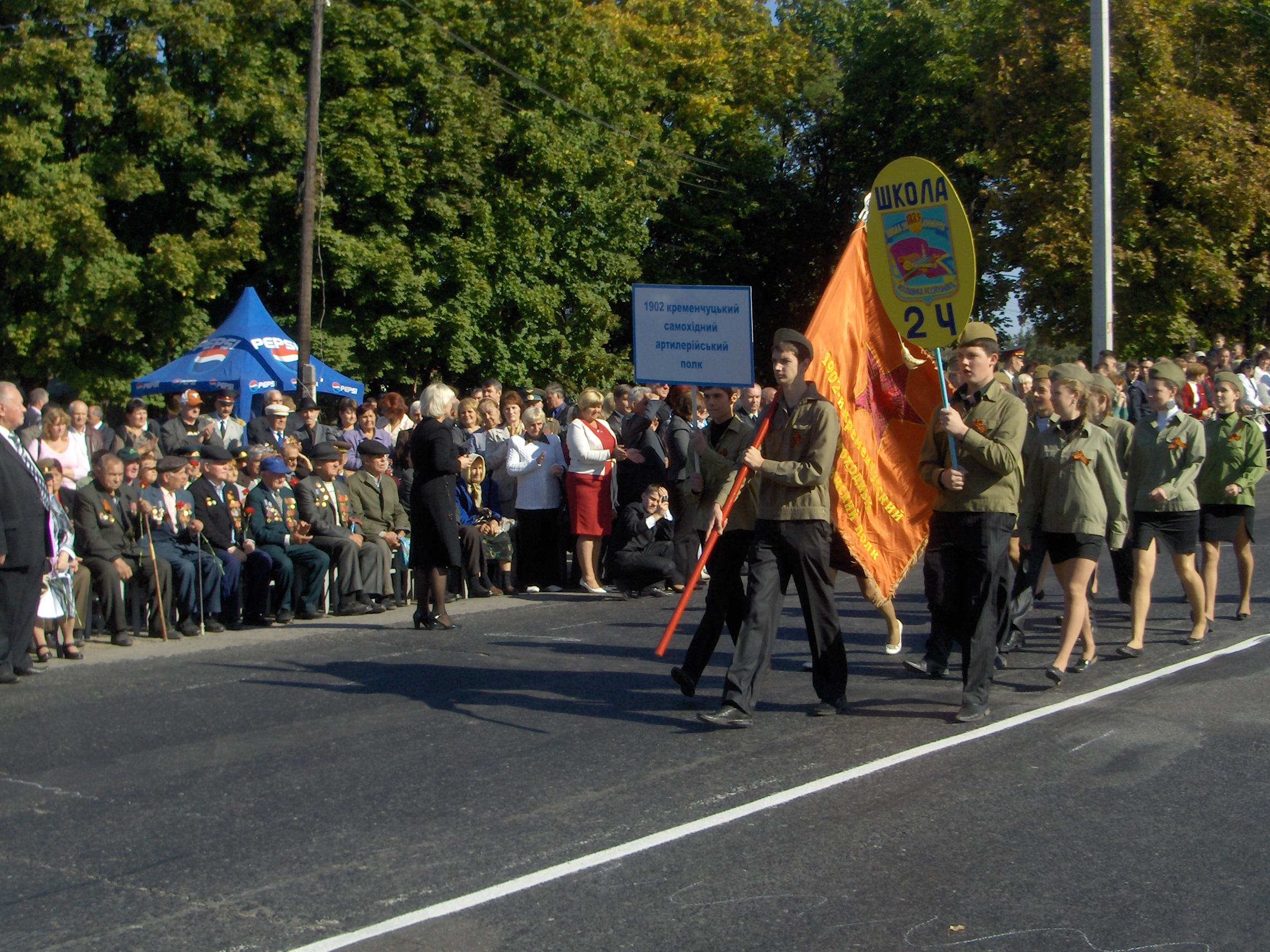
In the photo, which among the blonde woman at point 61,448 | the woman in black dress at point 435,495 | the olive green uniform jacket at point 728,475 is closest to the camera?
the olive green uniform jacket at point 728,475

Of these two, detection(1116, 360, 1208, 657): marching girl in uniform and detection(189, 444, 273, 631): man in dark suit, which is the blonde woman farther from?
detection(1116, 360, 1208, 657): marching girl in uniform

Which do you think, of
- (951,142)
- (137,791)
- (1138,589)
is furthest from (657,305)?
(951,142)

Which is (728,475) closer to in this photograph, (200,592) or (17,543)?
(17,543)

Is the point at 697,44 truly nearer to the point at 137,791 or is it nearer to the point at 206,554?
the point at 206,554

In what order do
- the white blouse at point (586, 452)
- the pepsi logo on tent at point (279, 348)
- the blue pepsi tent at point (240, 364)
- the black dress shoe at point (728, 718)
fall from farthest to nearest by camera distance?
the pepsi logo on tent at point (279, 348), the blue pepsi tent at point (240, 364), the white blouse at point (586, 452), the black dress shoe at point (728, 718)

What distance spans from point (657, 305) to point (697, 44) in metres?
35.9

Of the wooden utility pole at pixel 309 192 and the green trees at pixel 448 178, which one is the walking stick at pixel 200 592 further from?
the green trees at pixel 448 178

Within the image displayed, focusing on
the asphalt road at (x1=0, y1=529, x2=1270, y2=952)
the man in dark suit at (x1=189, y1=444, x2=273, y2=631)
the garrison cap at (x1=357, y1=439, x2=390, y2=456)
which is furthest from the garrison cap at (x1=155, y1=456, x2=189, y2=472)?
the asphalt road at (x1=0, y1=529, x2=1270, y2=952)

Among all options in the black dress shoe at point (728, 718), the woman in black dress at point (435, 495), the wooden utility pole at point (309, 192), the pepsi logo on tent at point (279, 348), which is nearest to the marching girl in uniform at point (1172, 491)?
the black dress shoe at point (728, 718)

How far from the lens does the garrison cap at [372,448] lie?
12555 millimetres

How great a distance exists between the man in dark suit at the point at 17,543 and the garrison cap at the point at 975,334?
19.4 feet

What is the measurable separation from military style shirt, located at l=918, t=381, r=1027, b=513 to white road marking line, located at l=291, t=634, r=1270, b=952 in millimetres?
1161

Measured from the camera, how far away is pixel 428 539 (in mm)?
10391

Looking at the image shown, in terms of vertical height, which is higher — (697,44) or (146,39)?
(697,44)
